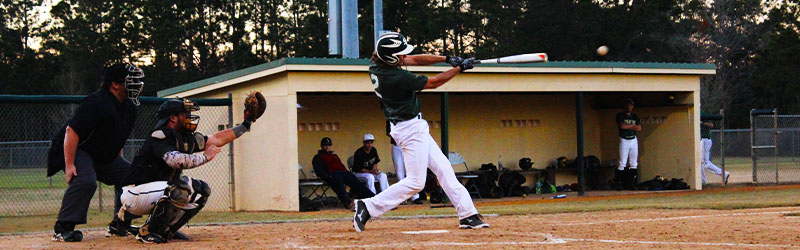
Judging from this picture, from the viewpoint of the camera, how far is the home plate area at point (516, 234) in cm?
786

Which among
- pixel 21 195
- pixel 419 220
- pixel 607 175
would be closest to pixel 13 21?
pixel 21 195

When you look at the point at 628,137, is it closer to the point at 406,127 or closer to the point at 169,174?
the point at 406,127

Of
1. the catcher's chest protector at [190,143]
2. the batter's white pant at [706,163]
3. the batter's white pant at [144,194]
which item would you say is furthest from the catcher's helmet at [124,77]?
the batter's white pant at [706,163]

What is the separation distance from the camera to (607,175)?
70.8 feet

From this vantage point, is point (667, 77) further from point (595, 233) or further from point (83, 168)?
point (83, 168)

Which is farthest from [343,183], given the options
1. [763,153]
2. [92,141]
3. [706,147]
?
[763,153]

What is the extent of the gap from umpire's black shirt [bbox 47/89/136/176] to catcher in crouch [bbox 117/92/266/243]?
1.57 feet

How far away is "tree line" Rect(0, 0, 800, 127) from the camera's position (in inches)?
1874

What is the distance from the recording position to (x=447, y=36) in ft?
158

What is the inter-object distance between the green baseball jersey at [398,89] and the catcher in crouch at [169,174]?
1101 millimetres

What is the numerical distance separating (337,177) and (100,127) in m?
7.17

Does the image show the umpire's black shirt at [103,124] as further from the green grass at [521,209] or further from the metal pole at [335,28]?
the metal pole at [335,28]

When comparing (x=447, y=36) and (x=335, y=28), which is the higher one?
(x=447, y=36)

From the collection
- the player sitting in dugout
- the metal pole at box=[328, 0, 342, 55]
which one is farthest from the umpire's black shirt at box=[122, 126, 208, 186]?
the metal pole at box=[328, 0, 342, 55]
